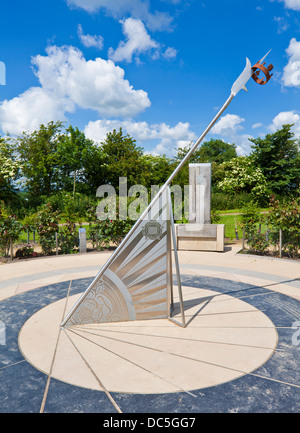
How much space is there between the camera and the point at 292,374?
346 cm

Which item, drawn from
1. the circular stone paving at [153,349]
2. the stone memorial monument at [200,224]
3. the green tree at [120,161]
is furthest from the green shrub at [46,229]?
the green tree at [120,161]

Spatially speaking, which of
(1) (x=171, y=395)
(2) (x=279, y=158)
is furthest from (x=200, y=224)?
(2) (x=279, y=158)

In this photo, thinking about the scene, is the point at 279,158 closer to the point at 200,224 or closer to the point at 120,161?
the point at 120,161

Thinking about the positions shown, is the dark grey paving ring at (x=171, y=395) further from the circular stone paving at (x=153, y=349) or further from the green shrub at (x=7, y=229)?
the green shrub at (x=7, y=229)

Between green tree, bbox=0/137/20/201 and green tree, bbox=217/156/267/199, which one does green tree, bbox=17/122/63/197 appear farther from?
green tree, bbox=217/156/267/199

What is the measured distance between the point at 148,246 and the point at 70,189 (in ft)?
95.2

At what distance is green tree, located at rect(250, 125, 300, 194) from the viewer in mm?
31188

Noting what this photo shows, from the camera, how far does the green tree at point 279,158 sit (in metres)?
31.2

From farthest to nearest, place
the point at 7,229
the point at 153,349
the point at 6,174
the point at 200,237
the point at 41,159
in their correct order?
the point at 41,159
the point at 6,174
the point at 200,237
the point at 7,229
the point at 153,349

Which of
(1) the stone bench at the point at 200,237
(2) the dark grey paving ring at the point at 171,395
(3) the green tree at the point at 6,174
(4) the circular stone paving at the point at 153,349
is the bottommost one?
(2) the dark grey paving ring at the point at 171,395

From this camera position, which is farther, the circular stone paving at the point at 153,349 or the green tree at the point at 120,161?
the green tree at the point at 120,161

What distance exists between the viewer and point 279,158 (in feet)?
105

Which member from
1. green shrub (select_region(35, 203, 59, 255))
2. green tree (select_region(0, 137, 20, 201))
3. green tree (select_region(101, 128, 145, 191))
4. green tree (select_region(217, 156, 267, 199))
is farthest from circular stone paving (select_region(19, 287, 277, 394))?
green tree (select_region(217, 156, 267, 199))

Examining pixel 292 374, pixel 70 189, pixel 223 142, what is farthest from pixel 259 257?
pixel 223 142
